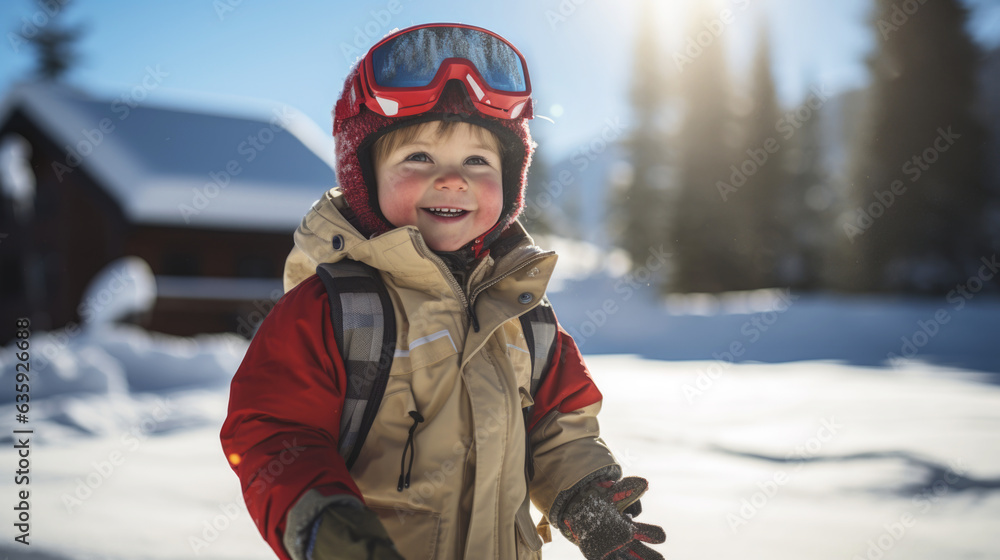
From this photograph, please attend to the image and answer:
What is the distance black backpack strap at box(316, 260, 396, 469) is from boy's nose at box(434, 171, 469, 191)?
36 cm

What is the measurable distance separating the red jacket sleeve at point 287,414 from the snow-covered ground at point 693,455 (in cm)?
152

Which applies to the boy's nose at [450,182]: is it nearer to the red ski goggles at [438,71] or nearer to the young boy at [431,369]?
the young boy at [431,369]

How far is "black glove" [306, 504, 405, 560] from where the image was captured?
109 centimetres

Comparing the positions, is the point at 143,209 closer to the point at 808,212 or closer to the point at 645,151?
the point at 645,151

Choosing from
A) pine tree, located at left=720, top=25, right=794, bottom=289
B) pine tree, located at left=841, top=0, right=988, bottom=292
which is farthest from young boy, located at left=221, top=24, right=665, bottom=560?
pine tree, located at left=720, top=25, right=794, bottom=289

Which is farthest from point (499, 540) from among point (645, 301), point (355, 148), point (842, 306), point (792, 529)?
point (645, 301)

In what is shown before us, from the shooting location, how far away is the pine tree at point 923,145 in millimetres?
16891

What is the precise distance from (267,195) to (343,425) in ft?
44.6

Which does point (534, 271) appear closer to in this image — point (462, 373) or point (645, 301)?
point (462, 373)

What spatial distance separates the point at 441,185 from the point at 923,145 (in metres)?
22.0

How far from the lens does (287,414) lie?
129 cm

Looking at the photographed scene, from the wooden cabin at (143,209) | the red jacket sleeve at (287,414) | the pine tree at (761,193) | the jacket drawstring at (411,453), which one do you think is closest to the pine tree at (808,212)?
the pine tree at (761,193)

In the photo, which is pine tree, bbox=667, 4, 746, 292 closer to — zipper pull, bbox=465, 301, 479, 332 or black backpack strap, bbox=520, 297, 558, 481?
black backpack strap, bbox=520, 297, 558, 481

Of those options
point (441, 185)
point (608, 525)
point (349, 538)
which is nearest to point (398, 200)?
point (441, 185)
